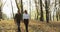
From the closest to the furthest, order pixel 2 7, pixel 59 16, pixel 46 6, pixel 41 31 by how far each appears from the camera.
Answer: pixel 41 31 < pixel 46 6 < pixel 2 7 < pixel 59 16

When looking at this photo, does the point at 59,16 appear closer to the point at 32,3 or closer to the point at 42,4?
the point at 32,3

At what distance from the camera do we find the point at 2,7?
3188 centimetres

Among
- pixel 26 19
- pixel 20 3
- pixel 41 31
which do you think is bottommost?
pixel 41 31

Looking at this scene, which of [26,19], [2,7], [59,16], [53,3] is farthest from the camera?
[59,16]

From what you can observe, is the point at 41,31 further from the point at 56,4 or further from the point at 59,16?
the point at 59,16

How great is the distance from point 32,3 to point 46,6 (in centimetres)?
720

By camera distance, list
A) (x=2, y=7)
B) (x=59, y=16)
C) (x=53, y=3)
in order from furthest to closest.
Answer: (x=59, y=16), (x=53, y=3), (x=2, y=7)

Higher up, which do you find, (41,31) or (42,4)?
(42,4)

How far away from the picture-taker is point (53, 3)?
3512 centimetres

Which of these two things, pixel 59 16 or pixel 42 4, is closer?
pixel 42 4

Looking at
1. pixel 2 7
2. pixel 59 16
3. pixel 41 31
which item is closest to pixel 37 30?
pixel 41 31

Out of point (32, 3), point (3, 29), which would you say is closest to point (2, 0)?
point (32, 3)

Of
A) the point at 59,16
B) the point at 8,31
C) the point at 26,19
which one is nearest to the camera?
the point at 26,19

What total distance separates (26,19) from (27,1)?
22.2m
